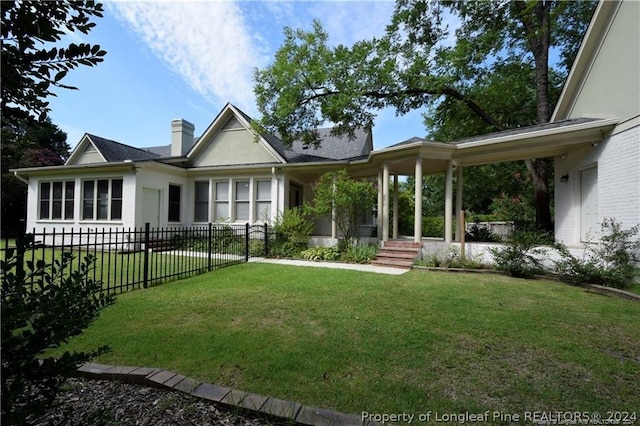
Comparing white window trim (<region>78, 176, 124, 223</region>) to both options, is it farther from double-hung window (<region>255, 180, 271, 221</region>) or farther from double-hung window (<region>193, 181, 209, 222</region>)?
double-hung window (<region>255, 180, 271, 221</region>)

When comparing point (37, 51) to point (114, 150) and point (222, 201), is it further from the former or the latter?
point (114, 150)

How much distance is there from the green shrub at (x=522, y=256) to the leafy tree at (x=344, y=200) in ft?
14.7

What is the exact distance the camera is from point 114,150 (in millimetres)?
14992

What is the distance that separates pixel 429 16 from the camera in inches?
563

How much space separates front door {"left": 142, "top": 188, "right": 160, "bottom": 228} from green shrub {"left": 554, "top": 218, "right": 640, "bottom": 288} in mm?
13717

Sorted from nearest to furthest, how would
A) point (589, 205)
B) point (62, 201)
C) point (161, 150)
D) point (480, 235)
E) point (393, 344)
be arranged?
point (393, 344), point (589, 205), point (480, 235), point (62, 201), point (161, 150)

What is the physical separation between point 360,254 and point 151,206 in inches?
352

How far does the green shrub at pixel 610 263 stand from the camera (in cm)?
641

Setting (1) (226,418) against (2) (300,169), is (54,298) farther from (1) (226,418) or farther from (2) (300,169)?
(2) (300,169)

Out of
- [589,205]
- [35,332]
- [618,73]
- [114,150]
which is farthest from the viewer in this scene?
[114,150]

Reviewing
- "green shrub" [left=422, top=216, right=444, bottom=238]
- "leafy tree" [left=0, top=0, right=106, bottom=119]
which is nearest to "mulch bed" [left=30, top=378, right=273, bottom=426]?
"leafy tree" [left=0, top=0, right=106, bottom=119]

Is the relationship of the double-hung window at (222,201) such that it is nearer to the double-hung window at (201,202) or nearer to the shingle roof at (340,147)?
the double-hung window at (201,202)

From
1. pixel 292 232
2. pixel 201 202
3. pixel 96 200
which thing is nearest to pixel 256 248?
pixel 292 232

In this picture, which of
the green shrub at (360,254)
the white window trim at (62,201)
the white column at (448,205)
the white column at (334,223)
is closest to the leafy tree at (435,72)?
the white column at (448,205)
